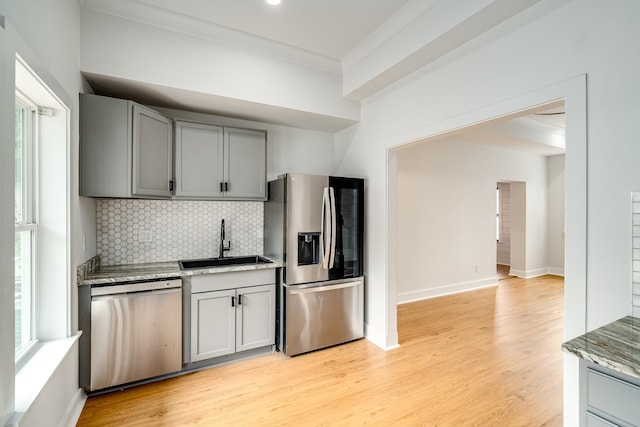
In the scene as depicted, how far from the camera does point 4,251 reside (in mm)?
1125

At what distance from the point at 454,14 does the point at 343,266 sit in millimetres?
2404

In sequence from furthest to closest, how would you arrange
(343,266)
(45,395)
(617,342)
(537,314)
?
(537,314)
(343,266)
(45,395)
(617,342)

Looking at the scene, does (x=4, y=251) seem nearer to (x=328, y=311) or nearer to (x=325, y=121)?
(x=328, y=311)

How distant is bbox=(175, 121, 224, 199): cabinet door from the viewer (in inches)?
113

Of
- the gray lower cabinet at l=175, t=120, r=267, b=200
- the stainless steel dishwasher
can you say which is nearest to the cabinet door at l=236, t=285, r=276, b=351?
the stainless steel dishwasher

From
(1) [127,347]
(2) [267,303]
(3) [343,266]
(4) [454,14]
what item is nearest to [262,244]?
(2) [267,303]

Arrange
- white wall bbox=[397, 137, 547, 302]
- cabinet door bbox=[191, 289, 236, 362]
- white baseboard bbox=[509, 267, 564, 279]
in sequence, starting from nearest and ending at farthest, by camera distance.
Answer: cabinet door bbox=[191, 289, 236, 362], white wall bbox=[397, 137, 547, 302], white baseboard bbox=[509, 267, 564, 279]

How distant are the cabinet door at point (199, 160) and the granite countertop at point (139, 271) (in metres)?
0.73

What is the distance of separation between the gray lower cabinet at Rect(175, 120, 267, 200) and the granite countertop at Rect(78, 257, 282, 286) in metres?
0.72

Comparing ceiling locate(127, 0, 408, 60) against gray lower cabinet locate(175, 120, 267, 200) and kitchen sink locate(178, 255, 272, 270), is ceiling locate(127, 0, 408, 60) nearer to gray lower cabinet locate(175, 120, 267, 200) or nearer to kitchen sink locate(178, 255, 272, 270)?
gray lower cabinet locate(175, 120, 267, 200)

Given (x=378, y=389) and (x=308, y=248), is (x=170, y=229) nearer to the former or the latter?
(x=308, y=248)

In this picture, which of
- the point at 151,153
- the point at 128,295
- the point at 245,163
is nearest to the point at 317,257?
the point at 245,163

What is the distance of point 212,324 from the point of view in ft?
8.96

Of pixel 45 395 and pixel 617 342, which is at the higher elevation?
pixel 617 342
